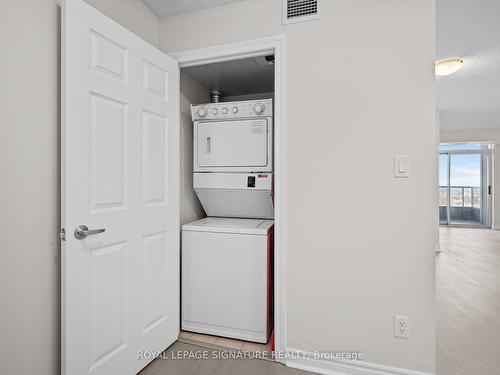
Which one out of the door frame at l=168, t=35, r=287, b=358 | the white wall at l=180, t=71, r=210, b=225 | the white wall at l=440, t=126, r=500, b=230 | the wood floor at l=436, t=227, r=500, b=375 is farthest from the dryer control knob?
the white wall at l=440, t=126, r=500, b=230

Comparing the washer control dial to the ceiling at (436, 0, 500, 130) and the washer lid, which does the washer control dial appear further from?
the ceiling at (436, 0, 500, 130)

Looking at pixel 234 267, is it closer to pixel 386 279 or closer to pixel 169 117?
pixel 386 279

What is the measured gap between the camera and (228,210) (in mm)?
2453

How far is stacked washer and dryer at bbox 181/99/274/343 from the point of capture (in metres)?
1.94

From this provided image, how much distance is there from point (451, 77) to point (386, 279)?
10.8 feet

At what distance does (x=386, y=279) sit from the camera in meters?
1.57

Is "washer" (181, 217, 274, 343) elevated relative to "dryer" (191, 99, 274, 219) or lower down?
lower down

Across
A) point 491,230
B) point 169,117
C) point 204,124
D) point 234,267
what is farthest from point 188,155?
point 491,230

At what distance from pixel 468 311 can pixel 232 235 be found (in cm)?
228

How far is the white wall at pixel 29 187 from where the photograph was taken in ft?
3.69

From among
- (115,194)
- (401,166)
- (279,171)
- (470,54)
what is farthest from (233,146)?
(470,54)

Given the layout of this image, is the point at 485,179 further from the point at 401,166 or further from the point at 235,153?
the point at 235,153

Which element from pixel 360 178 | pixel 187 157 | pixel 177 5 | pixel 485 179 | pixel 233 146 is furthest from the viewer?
pixel 485 179

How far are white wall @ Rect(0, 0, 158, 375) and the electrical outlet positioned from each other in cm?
180
